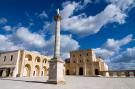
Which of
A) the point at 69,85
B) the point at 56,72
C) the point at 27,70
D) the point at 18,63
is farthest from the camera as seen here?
the point at 27,70

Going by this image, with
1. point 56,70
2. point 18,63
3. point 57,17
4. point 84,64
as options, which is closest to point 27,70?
point 18,63

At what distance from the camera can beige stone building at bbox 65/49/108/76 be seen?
49594 millimetres

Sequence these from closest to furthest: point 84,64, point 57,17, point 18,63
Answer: point 57,17 < point 18,63 < point 84,64

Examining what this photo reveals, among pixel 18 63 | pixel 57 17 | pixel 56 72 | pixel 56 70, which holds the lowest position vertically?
pixel 56 72

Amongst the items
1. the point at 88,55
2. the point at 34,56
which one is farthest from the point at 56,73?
the point at 88,55

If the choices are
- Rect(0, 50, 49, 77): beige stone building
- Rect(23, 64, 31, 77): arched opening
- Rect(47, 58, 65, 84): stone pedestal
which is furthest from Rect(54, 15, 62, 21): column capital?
Rect(23, 64, 31, 77): arched opening

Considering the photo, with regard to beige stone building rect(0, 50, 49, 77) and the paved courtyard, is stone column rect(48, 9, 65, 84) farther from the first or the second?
beige stone building rect(0, 50, 49, 77)

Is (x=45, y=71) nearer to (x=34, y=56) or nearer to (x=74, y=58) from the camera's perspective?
(x=34, y=56)

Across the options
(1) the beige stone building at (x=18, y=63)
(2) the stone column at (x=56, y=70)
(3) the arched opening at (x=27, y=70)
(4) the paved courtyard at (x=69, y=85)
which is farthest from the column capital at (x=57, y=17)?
(3) the arched opening at (x=27, y=70)

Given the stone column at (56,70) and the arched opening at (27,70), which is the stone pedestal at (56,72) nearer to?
the stone column at (56,70)

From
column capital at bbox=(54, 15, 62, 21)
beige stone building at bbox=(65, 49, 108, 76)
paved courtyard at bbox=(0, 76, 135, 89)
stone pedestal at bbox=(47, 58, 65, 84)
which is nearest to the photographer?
paved courtyard at bbox=(0, 76, 135, 89)

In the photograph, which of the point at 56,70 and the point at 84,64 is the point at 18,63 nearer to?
the point at 56,70

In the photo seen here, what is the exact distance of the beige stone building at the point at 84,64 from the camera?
49594 mm

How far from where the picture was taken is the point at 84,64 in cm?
5203
